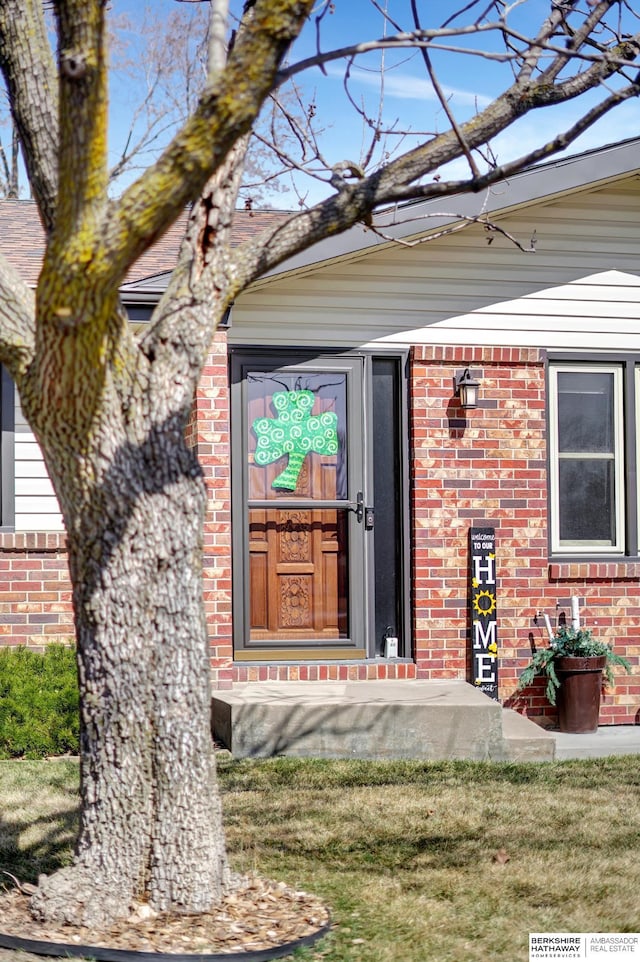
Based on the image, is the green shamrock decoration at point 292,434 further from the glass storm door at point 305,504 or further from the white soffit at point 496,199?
the white soffit at point 496,199

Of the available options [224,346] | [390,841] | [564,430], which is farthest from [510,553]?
[390,841]

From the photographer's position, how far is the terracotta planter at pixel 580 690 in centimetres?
802

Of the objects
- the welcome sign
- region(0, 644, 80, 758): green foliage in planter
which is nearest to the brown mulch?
region(0, 644, 80, 758): green foliage in planter

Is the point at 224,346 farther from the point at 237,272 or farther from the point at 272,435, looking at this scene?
the point at 237,272

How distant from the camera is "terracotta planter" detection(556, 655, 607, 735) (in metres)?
8.02

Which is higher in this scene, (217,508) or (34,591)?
(217,508)

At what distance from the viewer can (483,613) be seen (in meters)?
8.23

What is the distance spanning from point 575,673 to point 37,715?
389 centimetres

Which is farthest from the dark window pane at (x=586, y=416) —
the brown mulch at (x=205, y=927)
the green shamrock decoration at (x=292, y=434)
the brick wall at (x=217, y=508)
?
the brown mulch at (x=205, y=927)

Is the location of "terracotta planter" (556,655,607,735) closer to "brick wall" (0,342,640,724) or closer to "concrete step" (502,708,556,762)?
"brick wall" (0,342,640,724)

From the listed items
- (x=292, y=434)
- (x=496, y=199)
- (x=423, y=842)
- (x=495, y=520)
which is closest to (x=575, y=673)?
Answer: (x=495, y=520)

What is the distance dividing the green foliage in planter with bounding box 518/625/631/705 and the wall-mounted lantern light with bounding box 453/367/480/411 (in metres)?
1.88

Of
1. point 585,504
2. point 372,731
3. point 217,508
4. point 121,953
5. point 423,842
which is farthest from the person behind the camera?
point 585,504

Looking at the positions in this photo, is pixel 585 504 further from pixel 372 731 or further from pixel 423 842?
pixel 423 842
